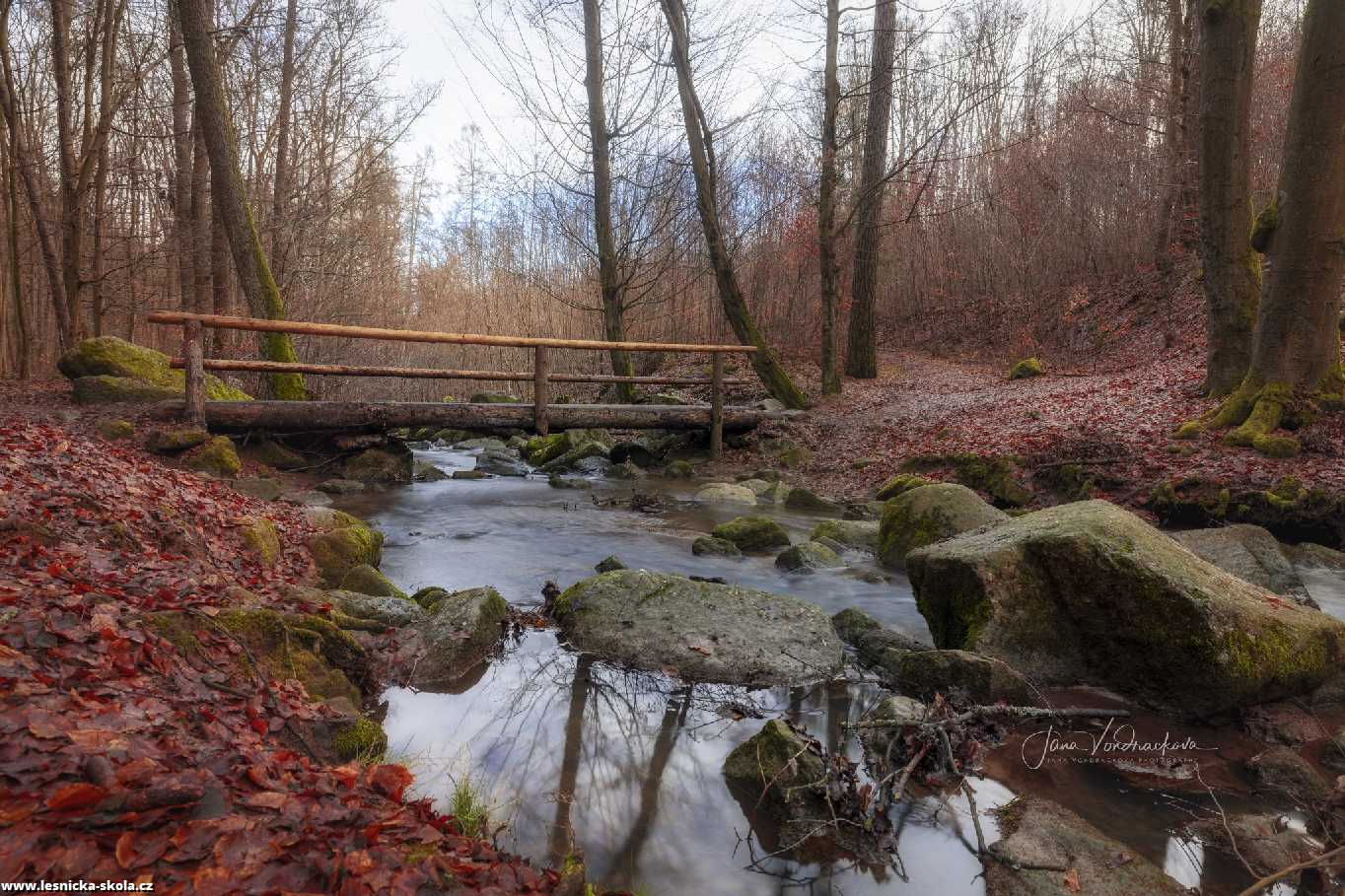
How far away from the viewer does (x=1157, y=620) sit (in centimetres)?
349

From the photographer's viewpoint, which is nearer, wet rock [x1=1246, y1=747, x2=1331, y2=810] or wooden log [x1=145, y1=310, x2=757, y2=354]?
wet rock [x1=1246, y1=747, x2=1331, y2=810]

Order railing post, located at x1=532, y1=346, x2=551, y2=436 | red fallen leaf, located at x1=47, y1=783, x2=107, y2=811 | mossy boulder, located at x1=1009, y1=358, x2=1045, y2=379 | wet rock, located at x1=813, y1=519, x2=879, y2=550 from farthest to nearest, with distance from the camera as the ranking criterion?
mossy boulder, located at x1=1009, y1=358, x2=1045, y2=379 → railing post, located at x1=532, y1=346, x2=551, y2=436 → wet rock, located at x1=813, y1=519, x2=879, y2=550 → red fallen leaf, located at x1=47, y1=783, x2=107, y2=811

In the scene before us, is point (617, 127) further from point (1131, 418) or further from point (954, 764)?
point (954, 764)

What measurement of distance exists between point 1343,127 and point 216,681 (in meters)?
9.71

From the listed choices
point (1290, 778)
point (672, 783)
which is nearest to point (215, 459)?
point (672, 783)

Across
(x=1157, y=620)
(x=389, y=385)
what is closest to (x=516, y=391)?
(x=389, y=385)

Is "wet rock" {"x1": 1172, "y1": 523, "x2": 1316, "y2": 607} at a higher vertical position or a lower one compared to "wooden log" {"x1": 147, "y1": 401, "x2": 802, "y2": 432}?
lower

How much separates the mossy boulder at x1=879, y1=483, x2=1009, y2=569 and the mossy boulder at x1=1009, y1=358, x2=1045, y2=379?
8.48m

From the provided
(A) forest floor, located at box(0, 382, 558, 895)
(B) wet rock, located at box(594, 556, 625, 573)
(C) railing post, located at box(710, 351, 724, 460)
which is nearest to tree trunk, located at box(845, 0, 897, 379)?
(C) railing post, located at box(710, 351, 724, 460)

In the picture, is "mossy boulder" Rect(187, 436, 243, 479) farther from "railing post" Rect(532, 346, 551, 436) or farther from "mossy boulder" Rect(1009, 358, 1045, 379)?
"mossy boulder" Rect(1009, 358, 1045, 379)

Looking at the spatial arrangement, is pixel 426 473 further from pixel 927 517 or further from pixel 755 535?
pixel 927 517

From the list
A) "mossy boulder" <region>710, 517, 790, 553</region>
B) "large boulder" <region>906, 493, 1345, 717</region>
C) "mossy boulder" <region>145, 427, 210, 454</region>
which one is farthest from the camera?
"mossy boulder" <region>145, 427, 210, 454</region>

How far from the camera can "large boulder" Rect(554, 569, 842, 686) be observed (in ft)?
13.3

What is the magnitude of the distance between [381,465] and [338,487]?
1059 mm
